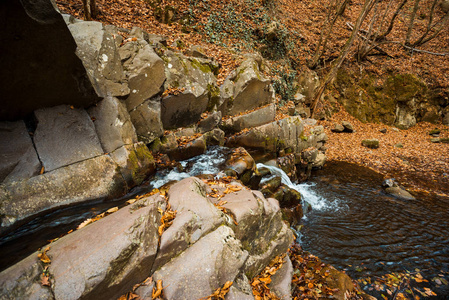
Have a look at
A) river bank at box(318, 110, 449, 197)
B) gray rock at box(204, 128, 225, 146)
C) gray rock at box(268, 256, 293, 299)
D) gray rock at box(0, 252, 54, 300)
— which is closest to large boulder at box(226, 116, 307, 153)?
gray rock at box(204, 128, 225, 146)

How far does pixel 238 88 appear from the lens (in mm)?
9414

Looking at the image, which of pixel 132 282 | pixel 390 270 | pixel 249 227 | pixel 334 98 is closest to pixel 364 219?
pixel 390 270

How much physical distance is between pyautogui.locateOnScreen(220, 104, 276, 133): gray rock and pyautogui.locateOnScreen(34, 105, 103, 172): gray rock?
17.7 feet

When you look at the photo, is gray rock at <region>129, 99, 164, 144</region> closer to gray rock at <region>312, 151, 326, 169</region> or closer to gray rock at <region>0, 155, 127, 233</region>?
gray rock at <region>0, 155, 127, 233</region>

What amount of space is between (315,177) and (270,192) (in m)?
5.02

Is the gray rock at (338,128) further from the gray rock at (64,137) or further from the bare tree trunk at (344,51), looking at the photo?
the gray rock at (64,137)

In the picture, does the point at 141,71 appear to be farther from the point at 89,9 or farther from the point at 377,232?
the point at 377,232

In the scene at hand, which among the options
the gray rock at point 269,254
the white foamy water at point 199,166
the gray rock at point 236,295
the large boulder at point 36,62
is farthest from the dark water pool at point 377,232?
the large boulder at point 36,62

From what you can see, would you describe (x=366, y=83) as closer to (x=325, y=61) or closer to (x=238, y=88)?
(x=325, y=61)

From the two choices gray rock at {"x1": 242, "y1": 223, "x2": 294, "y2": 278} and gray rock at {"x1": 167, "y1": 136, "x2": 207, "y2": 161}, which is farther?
gray rock at {"x1": 167, "y1": 136, "x2": 207, "y2": 161}

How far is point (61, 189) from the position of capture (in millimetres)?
4223

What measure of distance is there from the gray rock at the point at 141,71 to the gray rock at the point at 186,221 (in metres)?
3.92

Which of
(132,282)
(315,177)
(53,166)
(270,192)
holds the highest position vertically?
(53,166)

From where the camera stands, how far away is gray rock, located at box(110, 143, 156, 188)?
519cm
